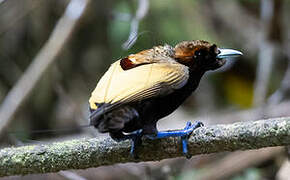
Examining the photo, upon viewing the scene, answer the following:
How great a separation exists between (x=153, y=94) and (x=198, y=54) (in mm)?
432

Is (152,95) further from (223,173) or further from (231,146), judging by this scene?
(223,173)

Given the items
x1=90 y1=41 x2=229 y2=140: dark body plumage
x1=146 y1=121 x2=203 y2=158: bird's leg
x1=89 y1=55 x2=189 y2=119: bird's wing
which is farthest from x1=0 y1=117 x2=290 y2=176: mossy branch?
x1=89 y1=55 x2=189 y2=119: bird's wing

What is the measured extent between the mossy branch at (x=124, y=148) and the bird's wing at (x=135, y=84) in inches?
10.9

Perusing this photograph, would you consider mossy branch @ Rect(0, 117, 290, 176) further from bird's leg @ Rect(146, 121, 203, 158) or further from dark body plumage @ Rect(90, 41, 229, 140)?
dark body plumage @ Rect(90, 41, 229, 140)

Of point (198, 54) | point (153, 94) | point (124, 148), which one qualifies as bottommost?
point (124, 148)

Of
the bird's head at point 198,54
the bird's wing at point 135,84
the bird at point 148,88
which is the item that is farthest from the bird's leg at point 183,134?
the bird's head at point 198,54

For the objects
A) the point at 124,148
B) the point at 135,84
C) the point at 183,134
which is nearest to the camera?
the point at 135,84

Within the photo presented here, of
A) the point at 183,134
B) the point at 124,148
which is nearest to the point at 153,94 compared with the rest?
the point at 183,134

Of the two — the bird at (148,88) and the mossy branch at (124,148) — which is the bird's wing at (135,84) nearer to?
the bird at (148,88)

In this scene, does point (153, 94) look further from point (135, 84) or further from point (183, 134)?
point (183, 134)

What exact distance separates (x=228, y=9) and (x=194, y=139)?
471 centimetres

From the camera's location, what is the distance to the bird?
2.12 meters

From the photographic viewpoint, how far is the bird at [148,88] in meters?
2.12

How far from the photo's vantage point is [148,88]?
2184 mm
